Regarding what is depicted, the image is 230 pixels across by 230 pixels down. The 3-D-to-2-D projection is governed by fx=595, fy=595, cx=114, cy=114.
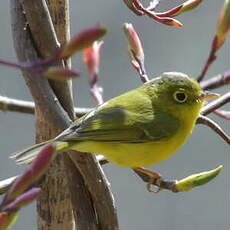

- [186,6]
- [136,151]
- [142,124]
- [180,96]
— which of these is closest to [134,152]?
[136,151]

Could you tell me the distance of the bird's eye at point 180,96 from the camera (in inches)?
60.5

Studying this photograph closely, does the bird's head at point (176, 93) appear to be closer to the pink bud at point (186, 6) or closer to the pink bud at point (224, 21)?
the pink bud at point (186, 6)

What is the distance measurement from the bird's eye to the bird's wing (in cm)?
5

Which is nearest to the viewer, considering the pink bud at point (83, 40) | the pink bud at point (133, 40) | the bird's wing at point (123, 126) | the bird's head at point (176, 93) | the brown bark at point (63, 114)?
the pink bud at point (83, 40)

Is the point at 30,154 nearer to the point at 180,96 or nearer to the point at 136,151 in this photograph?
the point at 136,151

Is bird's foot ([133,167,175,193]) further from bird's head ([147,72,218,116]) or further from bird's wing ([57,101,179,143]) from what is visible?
bird's head ([147,72,218,116])

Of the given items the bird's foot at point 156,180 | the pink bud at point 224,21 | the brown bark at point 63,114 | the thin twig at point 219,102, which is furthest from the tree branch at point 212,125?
the pink bud at point 224,21

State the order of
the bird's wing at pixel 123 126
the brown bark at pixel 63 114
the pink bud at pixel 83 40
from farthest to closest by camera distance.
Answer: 1. the bird's wing at pixel 123 126
2. the brown bark at pixel 63 114
3. the pink bud at pixel 83 40

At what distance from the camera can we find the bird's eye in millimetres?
1537

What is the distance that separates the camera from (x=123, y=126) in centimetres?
142

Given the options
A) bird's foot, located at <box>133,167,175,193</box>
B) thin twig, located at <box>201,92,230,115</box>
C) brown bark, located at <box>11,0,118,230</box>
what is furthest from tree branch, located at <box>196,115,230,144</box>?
brown bark, located at <box>11,0,118,230</box>

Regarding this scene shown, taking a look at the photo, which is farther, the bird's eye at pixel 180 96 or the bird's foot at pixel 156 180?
the bird's eye at pixel 180 96

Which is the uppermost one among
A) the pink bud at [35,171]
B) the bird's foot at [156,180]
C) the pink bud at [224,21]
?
the pink bud at [224,21]

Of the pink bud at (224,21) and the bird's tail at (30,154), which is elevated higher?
the pink bud at (224,21)
